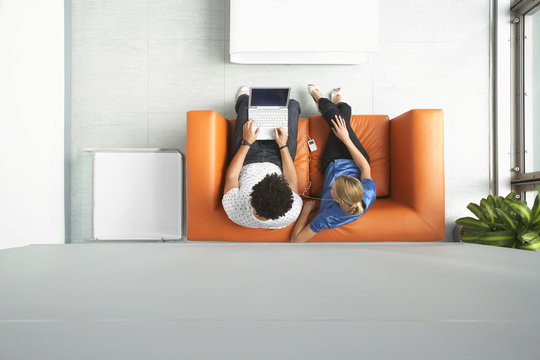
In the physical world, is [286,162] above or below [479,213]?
above

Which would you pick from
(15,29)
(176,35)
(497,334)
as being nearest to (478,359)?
(497,334)

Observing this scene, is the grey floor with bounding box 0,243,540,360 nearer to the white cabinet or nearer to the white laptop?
the white laptop

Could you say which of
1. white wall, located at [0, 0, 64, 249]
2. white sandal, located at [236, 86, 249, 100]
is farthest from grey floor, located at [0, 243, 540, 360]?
white sandal, located at [236, 86, 249, 100]

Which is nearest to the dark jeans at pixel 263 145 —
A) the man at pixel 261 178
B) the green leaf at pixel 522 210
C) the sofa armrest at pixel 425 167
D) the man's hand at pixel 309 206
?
the man at pixel 261 178

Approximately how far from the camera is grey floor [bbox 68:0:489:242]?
2.86 meters

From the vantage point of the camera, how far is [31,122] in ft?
7.57

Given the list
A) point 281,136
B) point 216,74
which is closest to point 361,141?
point 281,136

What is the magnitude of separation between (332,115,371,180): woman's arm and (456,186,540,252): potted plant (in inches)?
29.4

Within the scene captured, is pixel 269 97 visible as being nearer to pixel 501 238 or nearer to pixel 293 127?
pixel 293 127

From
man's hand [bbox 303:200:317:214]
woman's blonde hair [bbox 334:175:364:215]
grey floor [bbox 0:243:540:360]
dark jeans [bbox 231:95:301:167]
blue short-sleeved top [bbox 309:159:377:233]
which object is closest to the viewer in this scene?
grey floor [bbox 0:243:540:360]

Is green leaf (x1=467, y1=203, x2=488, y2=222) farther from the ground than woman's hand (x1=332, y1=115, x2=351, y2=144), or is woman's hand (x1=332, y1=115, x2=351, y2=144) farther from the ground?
woman's hand (x1=332, y1=115, x2=351, y2=144)

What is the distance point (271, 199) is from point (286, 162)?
1.89ft

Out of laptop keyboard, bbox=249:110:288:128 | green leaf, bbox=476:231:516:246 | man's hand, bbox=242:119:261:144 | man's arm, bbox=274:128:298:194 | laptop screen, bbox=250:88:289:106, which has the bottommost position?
green leaf, bbox=476:231:516:246

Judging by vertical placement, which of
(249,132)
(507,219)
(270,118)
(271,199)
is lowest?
(507,219)
